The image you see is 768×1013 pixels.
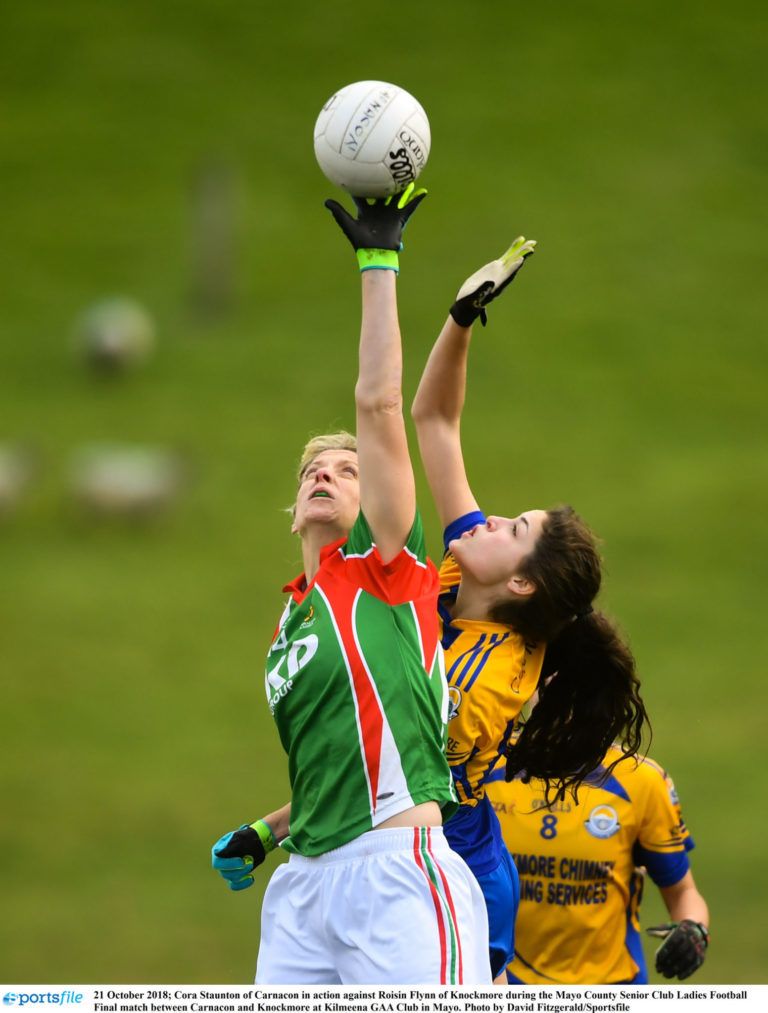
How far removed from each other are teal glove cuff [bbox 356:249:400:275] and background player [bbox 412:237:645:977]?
629 mm

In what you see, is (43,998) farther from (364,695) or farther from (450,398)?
(450,398)

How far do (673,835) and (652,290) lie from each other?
19.3 m

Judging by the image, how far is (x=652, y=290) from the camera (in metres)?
24.0

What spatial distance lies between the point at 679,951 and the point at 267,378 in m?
17.5

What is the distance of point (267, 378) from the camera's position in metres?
22.1

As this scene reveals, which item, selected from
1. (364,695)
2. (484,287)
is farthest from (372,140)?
(364,695)

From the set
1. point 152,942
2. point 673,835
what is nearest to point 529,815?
point 673,835

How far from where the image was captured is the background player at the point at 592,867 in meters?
5.35

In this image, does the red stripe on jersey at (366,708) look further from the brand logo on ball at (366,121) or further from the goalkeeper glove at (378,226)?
the brand logo on ball at (366,121)

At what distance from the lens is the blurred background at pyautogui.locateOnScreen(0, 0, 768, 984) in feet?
49.0

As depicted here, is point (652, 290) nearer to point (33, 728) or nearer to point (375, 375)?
point (33, 728)

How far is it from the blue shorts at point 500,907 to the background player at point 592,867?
34.2 inches

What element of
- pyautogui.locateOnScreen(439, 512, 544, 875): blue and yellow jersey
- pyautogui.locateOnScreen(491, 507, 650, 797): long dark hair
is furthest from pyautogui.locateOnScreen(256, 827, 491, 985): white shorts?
pyautogui.locateOnScreen(491, 507, 650, 797): long dark hair

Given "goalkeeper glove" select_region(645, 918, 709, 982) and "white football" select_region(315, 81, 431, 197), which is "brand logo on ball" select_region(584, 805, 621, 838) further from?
"white football" select_region(315, 81, 431, 197)
